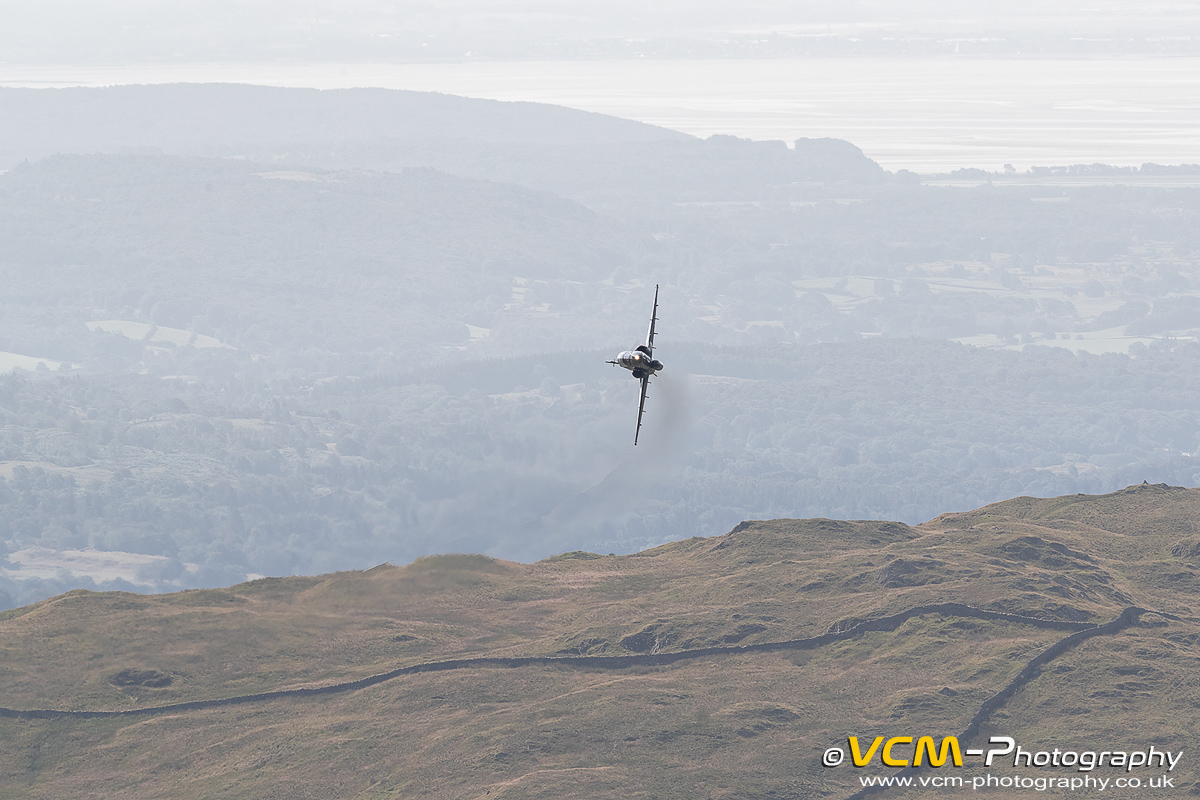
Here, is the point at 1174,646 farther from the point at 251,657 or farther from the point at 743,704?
the point at 251,657

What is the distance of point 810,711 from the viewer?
18275cm

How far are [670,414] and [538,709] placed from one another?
4302cm

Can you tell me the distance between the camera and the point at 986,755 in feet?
568

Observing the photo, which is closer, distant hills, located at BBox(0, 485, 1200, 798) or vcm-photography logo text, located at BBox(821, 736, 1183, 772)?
distant hills, located at BBox(0, 485, 1200, 798)

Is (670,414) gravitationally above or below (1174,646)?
above

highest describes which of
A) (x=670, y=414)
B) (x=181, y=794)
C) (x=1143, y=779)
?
(x=670, y=414)

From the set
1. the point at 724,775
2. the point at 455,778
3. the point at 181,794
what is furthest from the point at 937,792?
the point at 181,794

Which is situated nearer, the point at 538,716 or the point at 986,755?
the point at 986,755

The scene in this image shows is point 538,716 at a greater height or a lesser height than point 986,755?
lesser

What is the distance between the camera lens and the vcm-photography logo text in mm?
170500

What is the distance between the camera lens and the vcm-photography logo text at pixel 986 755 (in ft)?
559

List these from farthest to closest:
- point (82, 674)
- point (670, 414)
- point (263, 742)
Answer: point (82, 674) < point (263, 742) < point (670, 414)

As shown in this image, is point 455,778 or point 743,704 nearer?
point 455,778

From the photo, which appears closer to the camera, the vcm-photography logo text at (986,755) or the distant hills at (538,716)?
the distant hills at (538,716)
